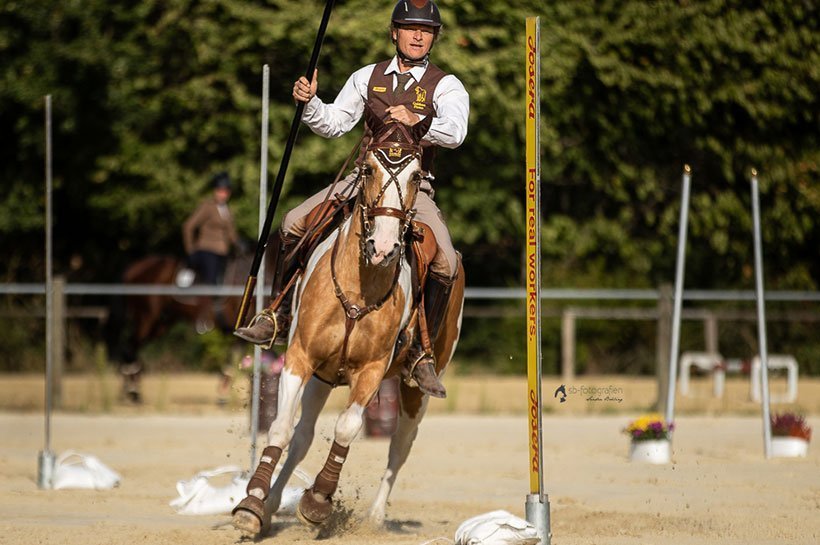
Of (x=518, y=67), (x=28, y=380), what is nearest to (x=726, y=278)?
(x=518, y=67)

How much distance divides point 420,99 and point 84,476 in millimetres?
4171

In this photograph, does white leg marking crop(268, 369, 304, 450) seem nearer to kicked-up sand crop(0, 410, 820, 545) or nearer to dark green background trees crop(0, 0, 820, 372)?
kicked-up sand crop(0, 410, 820, 545)

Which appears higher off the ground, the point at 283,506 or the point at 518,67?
the point at 518,67

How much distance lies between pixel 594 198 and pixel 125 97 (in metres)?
7.50

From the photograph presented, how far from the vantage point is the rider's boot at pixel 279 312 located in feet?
25.9

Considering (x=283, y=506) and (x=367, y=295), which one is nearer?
(x=367, y=295)

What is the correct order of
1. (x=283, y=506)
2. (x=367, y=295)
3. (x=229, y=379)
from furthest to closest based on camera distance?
(x=229, y=379) < (x=283, y=506) < (x=367, y=295)

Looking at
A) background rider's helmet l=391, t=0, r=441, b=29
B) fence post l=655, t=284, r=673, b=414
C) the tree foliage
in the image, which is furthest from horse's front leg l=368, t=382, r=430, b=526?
the tree foliage

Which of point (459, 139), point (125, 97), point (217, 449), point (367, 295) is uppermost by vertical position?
point (125, 97)

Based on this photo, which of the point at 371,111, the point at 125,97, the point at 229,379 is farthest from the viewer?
the point at 125,97

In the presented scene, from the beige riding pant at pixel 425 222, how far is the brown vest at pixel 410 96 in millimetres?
353

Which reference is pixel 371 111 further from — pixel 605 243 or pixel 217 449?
pixel 605 243

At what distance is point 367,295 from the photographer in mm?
7473

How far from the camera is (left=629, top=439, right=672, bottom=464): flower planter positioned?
40.0 ft
